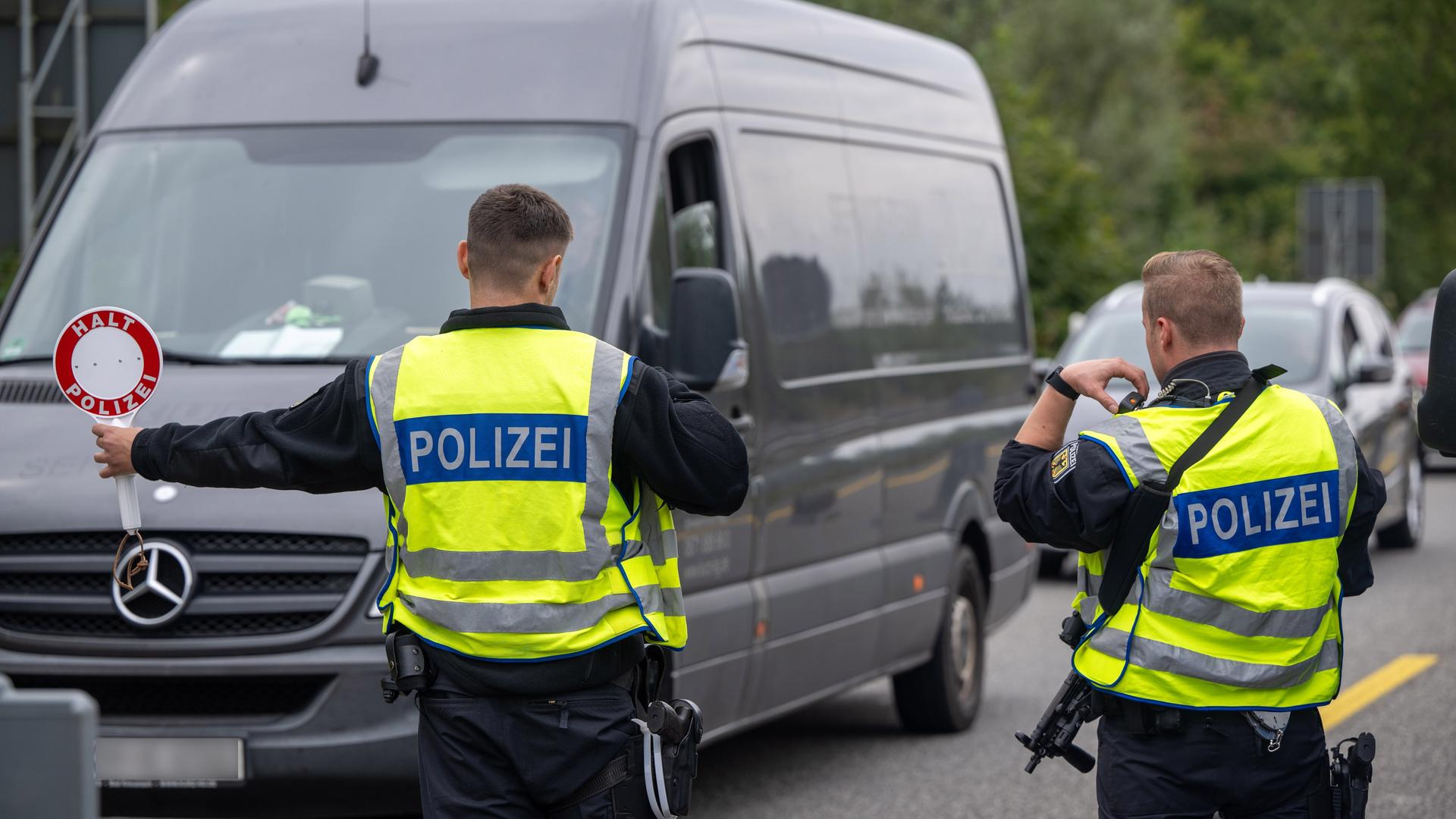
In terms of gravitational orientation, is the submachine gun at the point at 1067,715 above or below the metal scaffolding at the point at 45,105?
below

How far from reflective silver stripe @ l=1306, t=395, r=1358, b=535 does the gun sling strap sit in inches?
7.4

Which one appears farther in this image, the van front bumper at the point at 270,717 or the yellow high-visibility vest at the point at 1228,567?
the van front bumper at the point at 270,717

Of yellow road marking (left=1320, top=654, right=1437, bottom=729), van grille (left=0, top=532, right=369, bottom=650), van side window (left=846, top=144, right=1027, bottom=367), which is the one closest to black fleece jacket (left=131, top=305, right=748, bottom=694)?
van grille (left=0, top=532, right=369, bottom=650)

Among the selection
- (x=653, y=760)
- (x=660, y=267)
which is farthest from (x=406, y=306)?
(x=653, y=760)

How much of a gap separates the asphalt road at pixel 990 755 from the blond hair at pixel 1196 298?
3.41 metres

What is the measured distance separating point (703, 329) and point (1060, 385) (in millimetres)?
1855

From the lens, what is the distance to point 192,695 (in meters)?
5.55

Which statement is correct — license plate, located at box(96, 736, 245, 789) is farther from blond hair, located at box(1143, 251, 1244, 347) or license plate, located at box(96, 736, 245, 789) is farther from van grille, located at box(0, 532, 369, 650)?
blond hair, located at box(1143, 251, 1244, 347)

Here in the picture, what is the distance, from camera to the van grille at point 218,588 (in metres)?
5.47

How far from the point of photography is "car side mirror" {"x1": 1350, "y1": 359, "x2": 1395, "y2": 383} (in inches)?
516

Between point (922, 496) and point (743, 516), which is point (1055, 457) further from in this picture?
point (922, 496)

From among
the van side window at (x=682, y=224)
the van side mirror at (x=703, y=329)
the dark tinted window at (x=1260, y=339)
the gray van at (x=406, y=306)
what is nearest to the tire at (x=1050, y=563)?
the dark tinted window at (x=1260, y=339)

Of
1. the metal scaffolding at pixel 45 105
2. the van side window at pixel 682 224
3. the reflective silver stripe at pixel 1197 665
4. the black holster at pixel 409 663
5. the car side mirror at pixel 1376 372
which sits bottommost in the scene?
the reflective silver stripe at pixel 1197 665

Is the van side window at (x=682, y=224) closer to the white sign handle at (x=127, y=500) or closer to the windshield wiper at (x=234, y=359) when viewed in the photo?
the windshield wiper at (x=234, y=359)
